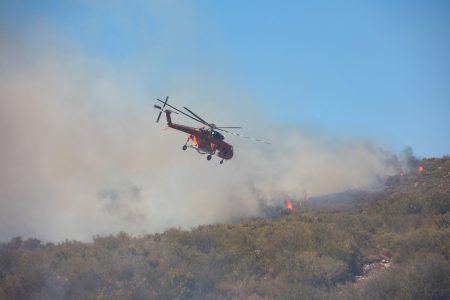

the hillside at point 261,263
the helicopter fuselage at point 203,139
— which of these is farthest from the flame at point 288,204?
the helicopter fuselage at point 203,139

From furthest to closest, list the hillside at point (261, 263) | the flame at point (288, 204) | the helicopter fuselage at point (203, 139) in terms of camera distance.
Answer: the flame at point (288, 204) < the helicopter fuselage at point (203, 139) < the hillside at point (261, 263)

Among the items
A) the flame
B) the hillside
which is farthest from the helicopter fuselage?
the flame

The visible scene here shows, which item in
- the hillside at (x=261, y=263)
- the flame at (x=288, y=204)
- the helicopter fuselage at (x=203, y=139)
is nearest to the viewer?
the hillside at (x=261, y=263)

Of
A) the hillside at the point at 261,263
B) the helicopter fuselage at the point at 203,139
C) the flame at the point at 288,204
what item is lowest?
the hillside at the point at 261,263

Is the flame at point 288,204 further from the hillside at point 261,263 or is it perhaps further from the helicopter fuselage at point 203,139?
the helicopter fuselage at point 203,139

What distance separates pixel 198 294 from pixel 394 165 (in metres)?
69.1

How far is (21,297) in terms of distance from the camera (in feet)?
144

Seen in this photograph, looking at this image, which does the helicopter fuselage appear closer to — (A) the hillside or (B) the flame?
(A) the hillside

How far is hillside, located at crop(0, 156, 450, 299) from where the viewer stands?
1647 inches

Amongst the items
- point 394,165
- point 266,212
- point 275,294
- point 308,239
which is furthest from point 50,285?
point 394,165

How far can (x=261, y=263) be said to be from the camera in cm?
4956

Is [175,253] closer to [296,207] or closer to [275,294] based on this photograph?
[275,294]

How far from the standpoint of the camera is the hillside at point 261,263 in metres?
41.8

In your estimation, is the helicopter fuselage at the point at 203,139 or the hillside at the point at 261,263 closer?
the hillside at the point at 261,263
